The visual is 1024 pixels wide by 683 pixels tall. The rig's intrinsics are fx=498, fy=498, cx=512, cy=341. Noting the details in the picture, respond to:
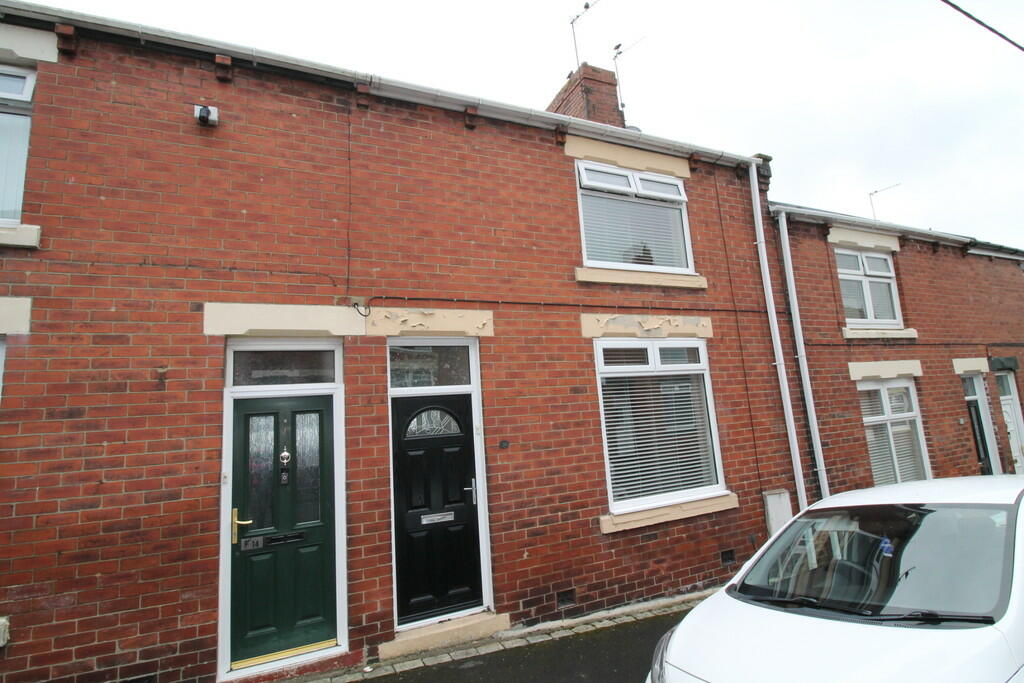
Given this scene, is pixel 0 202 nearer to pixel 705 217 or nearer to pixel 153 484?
pixel 153 484

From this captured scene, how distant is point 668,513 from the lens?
17.8 ft

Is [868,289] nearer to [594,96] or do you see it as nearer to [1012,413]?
[1012,413]

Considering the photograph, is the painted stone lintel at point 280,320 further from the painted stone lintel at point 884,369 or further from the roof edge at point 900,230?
the painted stone lintel at point 884,369

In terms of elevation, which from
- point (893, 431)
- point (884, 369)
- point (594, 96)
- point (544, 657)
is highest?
point (594, 96)

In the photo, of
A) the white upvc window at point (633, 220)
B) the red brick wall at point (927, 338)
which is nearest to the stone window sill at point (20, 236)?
the white upvc window at point (633, 220)

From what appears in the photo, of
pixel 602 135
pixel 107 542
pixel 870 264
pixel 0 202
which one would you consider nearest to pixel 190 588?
pixel 107 542

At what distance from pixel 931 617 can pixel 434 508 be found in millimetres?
3526

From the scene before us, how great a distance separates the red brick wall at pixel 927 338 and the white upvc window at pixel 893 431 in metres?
0.18

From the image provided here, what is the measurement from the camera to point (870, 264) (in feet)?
26.9

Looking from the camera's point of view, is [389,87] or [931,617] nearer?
[931,617]

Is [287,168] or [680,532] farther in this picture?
[680,532]

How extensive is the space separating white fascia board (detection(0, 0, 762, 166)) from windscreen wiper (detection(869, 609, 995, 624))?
5137mm

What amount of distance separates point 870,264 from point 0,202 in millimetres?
10745

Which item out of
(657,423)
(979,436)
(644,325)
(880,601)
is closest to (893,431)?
(979,436)
